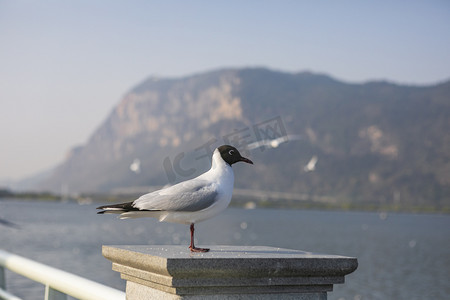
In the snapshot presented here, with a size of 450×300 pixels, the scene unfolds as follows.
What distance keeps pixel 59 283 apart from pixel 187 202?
3.91ft

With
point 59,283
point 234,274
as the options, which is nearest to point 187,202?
point 234,274

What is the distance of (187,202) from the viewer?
2943 millimetres

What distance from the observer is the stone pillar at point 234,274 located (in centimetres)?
251

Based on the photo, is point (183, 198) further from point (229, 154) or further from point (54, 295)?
point (54, 295)

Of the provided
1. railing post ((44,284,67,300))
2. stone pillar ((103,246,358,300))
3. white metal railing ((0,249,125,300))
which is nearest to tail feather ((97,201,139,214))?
stone pillar ((103,246,358,300))

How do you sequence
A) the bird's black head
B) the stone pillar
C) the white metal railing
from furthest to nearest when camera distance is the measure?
the white metal railing → the bird's black head → the stone pillar

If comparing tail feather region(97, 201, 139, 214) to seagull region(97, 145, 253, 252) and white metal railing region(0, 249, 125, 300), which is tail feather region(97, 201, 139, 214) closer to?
seagull region(97, 145, 253, 252)

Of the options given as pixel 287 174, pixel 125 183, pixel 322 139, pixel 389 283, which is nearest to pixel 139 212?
pixel 389 283

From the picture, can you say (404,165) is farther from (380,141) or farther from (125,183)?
(125,183)

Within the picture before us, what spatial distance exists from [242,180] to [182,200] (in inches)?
6187

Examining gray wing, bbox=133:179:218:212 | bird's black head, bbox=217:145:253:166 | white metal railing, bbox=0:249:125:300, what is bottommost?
white metal railing, bbox=0:249:125:300

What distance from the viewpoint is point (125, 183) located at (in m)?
179

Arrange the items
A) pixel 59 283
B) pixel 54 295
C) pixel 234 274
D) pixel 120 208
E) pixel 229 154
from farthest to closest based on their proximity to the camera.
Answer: pixel 54 295, pixel 59 283, pixel 229 154, pixel 120 208, pixel 234 274

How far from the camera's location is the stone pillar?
2508mm
